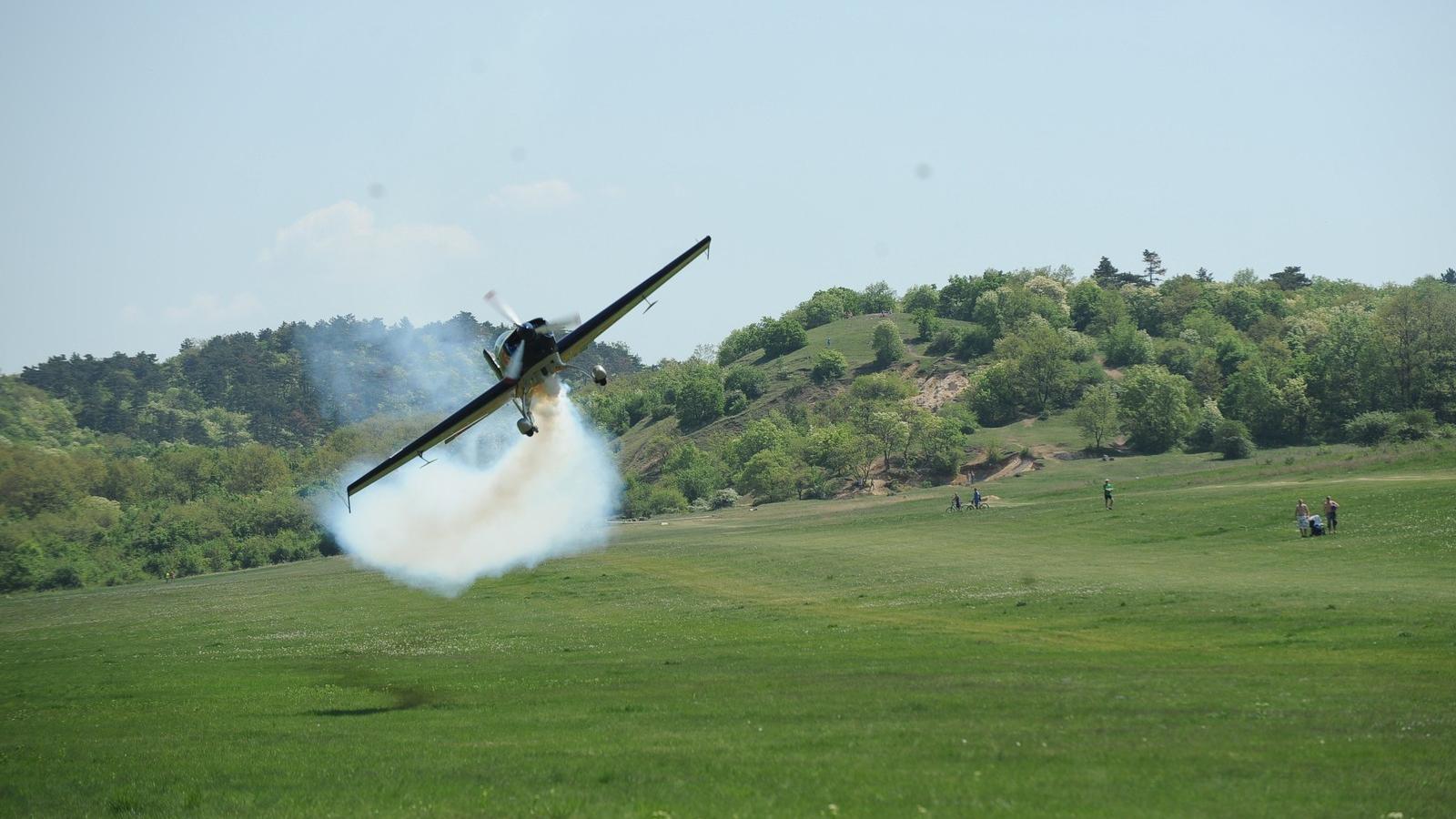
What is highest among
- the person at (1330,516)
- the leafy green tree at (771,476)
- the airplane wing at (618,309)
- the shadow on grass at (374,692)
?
the airplane wing at (618,309)

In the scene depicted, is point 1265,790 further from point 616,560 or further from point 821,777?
point 616,560

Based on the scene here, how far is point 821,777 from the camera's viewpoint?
69.6 feet

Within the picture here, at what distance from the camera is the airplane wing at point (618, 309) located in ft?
156

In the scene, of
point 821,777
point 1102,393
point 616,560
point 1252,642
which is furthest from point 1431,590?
point 1102,393

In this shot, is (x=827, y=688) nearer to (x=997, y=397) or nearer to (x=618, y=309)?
(x=618, y=309)

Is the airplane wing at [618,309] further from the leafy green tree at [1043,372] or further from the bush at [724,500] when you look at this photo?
the leafy green tree at [1043,372]

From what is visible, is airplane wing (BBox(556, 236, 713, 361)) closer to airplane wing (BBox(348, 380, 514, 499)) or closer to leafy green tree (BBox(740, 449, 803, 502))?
airplane wing (BBox(348, 380, 514, 499))

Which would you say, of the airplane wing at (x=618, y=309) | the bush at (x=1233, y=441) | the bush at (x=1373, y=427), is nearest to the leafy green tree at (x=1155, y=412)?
the bush at (x=1233, y=441)

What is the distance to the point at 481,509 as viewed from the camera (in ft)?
233

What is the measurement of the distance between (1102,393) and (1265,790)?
444 ft

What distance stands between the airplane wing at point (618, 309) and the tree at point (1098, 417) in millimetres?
106410

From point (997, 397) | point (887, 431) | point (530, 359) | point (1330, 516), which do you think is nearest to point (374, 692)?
point (530, 359)

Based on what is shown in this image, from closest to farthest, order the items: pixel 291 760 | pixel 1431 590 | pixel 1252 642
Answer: pixel 291 760 < pixel 1252 642 < pixel 1431 590

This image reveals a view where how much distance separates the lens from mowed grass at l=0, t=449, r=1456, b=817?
20719 mm
